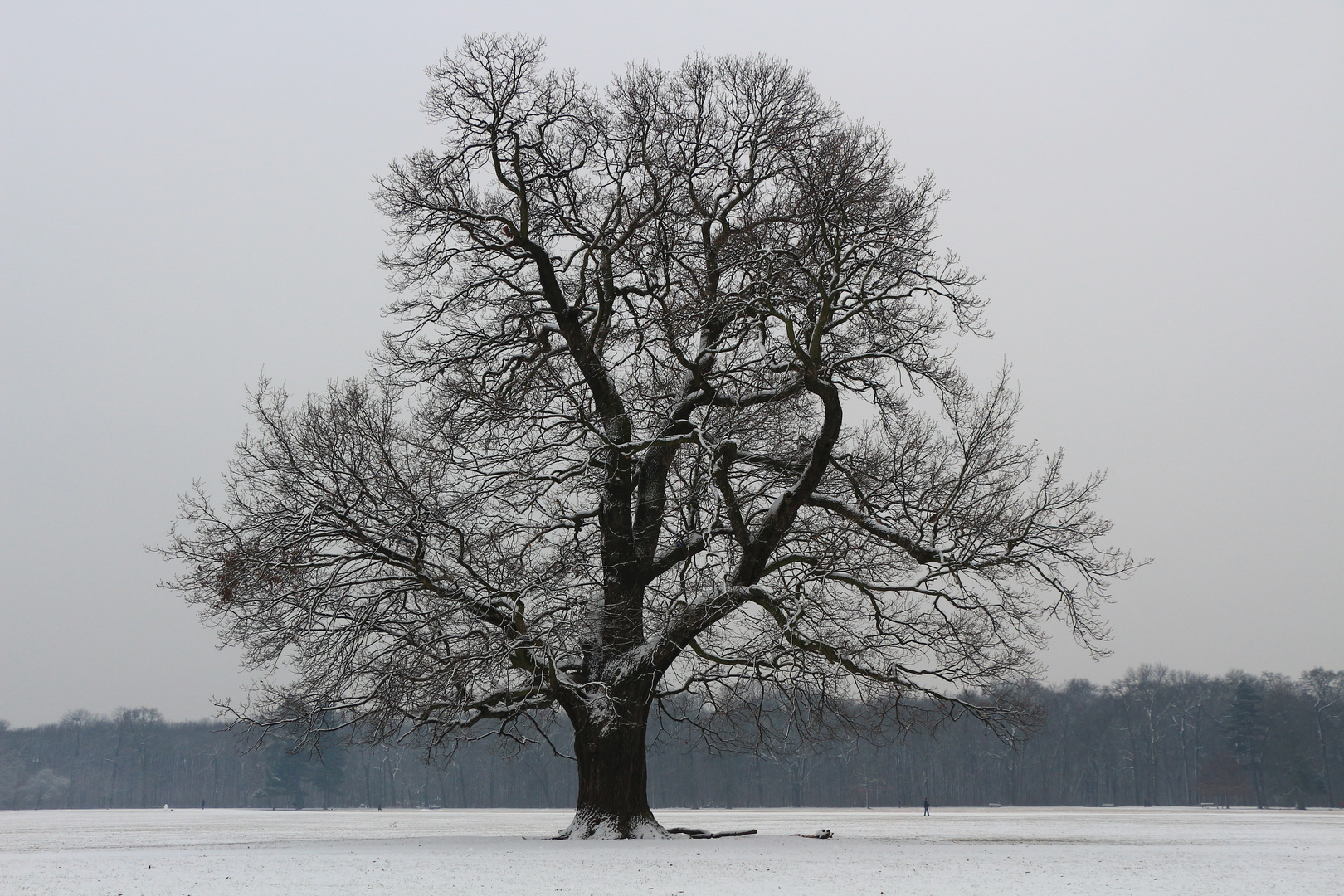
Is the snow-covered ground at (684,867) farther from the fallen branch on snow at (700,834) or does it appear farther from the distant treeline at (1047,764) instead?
the distant treeline at (1047,764)

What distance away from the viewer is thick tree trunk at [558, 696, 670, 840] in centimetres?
1933

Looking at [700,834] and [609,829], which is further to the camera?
[700,834]

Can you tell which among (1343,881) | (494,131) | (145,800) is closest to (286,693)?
(494,131)

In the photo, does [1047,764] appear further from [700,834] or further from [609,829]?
[609,829]

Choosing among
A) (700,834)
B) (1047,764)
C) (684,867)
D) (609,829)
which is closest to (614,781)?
(609,829)

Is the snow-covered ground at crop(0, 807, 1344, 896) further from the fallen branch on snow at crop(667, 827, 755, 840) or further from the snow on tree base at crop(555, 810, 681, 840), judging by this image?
the snow on tree base at crop(555, 810, 681, 840)

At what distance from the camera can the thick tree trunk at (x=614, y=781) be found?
19328mm

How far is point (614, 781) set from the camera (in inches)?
770

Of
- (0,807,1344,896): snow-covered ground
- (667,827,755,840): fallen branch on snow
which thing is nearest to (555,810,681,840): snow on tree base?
(0,807,1344,896): snow-covered ground

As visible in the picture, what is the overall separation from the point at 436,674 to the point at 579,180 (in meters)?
10.7

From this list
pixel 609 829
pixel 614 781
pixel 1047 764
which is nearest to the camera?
pixel 609 829

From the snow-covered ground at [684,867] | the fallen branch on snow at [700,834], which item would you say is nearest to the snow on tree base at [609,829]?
the snow-covered ground at [684,867]

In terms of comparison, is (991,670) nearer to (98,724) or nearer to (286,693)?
(286,693)

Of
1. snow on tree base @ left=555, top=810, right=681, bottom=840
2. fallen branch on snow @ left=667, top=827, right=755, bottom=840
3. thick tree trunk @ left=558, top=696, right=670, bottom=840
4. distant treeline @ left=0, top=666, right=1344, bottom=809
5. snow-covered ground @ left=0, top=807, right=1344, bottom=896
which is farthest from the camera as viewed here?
Result: distant treeline @ left=0, top=666, right=1344, bottom=809
